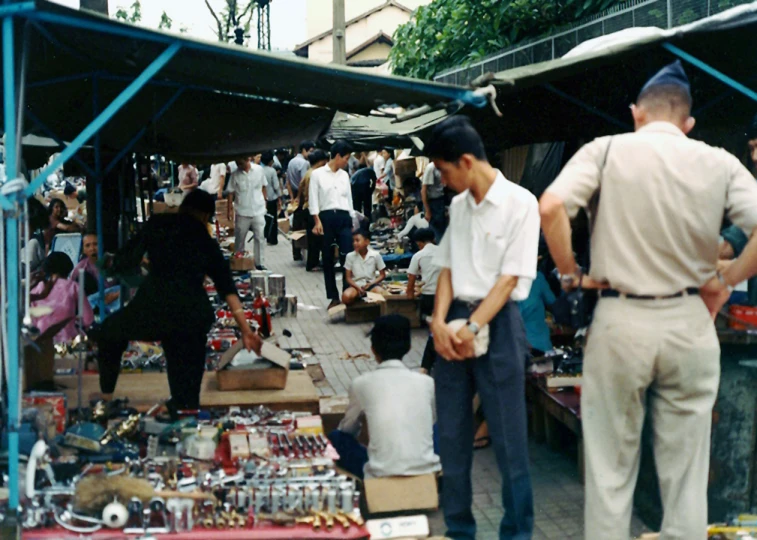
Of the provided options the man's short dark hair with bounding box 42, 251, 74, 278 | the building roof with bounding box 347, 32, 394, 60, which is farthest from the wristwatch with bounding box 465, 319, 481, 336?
the building roof with bounding box 347, 32, 394, 60

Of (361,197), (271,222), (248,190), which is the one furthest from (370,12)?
(248,190)

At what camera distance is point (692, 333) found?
4105 millimetres

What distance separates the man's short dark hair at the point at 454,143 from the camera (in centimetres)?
464

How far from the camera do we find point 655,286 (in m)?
4.08

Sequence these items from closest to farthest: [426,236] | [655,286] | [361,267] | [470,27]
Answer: [655,286] → [426,236] → [361,267] → [470,27]

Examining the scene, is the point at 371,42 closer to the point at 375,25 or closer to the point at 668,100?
the point at 375,25

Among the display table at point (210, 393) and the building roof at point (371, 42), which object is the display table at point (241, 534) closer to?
the display table at point (210, 393)

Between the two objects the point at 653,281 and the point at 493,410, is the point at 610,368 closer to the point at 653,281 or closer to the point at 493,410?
the point at 653,281

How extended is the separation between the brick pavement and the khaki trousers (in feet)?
5.03

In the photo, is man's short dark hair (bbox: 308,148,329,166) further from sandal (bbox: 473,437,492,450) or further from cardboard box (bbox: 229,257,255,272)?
sandal (bbox: 473,437,492,450)

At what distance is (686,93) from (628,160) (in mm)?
426

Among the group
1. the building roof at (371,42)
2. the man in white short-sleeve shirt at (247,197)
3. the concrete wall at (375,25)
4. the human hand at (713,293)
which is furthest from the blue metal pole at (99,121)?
the concrete wall at (375,25)

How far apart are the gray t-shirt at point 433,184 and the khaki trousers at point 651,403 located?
36.1 feet

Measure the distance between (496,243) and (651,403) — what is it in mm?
1012
